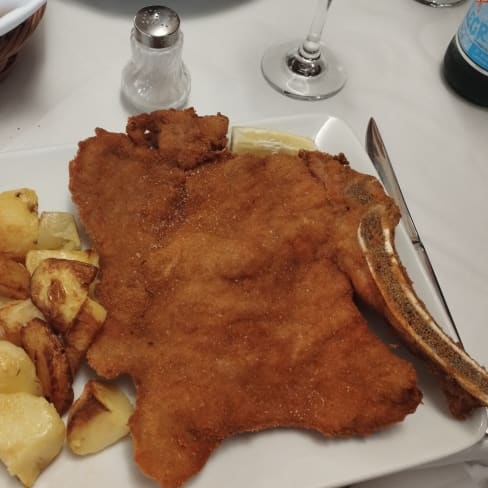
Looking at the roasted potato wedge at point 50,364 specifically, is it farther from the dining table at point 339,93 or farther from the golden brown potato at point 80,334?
the dining table at point 339,93

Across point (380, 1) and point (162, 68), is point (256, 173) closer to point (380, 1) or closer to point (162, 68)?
point (162, 68)

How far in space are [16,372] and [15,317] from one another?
11cm

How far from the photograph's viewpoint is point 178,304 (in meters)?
1.05

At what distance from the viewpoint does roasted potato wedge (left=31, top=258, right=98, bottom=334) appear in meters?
1.01

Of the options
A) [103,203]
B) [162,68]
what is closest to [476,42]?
[162,68]

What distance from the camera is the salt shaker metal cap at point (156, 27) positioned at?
4.56ft

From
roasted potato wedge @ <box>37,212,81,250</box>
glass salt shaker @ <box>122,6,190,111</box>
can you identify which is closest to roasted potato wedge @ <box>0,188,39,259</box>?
roasted potato wedge @ <box>37,212,81,250</box>

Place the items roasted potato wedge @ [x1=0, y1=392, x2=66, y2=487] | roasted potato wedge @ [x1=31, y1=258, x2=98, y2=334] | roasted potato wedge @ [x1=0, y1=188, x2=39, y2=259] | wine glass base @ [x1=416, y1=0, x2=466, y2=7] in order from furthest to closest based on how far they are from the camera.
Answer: wine glass base @ [x1=416, y1=0, x2=466, y2=7], roasted potato wedge @ [x1=0, y1=188, x2=39, y2=259], roasted potato wedge @ [x1=31, y1=258, x2=98, y2=334], roasted potato wedge @ [x1=0, y1=392, x2=66, y2=487]

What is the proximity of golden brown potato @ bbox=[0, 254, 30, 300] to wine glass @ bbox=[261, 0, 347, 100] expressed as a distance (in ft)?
3.04

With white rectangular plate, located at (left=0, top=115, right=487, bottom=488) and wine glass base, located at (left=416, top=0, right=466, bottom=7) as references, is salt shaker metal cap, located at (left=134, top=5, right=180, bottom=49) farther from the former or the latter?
wine glass base, located at (left=416, top=0, right=466, bottom=7)

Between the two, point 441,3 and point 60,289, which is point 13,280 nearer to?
point 60,289

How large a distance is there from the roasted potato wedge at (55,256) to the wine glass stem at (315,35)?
95 cm

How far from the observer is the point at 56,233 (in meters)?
1.14

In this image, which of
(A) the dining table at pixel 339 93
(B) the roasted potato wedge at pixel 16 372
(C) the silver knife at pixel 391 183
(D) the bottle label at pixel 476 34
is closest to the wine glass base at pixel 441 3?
(A) the dining table at pixel 339 93
